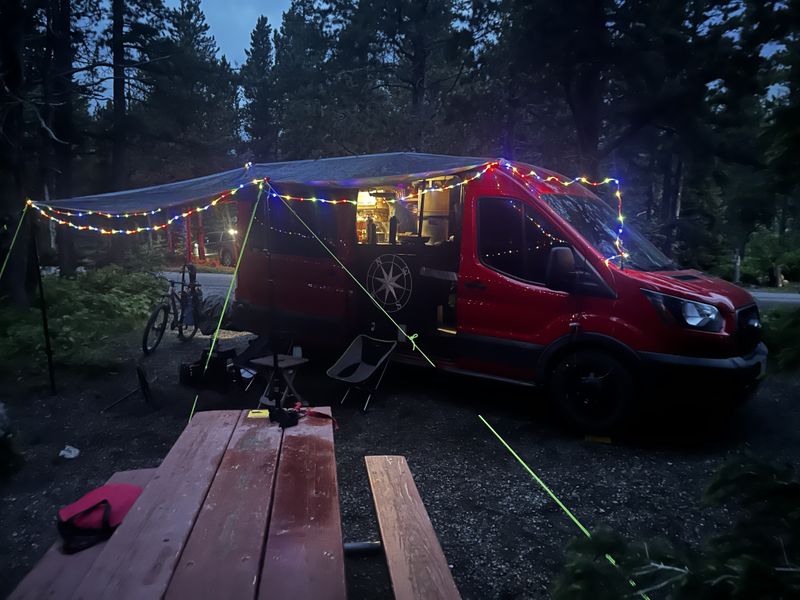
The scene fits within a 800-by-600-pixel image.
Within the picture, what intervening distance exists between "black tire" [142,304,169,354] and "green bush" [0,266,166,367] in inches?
24.5

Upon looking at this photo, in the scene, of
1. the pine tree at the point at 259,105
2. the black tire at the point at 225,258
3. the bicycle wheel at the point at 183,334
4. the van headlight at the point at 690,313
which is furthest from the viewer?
the pine tree at the point at 259,105

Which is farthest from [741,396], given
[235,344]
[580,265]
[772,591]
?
[235,344]

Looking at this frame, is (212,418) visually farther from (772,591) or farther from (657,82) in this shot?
(657,82)

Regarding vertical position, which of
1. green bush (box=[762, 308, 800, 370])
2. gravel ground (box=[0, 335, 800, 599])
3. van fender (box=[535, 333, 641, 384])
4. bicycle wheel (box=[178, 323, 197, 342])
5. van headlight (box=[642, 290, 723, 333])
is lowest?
gravel ground (box=[0, 335, 800, 599])

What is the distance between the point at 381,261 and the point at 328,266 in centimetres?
74

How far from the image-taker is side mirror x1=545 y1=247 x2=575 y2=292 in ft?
15.8

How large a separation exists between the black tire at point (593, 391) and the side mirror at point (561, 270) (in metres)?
0.68

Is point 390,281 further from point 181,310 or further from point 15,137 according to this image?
point 15,137

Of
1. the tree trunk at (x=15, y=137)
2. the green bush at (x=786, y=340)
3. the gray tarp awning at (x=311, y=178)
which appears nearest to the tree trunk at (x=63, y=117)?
the tree trunk at (x=15, y=137)

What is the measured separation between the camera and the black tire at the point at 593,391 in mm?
4859

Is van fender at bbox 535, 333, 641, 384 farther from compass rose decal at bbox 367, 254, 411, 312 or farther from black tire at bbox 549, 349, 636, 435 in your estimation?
compass rose decal at bbox 367, 254, 411, 312

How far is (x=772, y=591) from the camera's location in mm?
1187

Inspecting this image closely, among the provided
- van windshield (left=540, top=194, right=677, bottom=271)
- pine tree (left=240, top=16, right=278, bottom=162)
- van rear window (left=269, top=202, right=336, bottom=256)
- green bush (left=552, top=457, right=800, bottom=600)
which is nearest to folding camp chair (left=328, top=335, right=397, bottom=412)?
van rear window (left=269, top=202, right=336, bottom=256)

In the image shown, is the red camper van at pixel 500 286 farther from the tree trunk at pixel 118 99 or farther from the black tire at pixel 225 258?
the black tire at pixel 225 258
